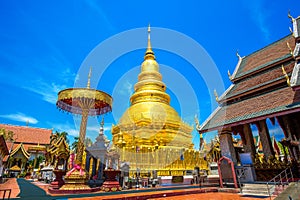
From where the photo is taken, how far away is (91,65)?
13.9m

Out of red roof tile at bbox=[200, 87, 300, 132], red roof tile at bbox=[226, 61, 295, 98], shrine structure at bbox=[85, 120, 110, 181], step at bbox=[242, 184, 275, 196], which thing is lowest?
step at bbox=[242, 184, 275, 196]

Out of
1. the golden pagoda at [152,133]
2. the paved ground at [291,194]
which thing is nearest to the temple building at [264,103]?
the paved ground at [291,194]

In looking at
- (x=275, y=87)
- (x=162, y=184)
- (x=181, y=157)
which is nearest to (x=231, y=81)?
(x=275, y=87)

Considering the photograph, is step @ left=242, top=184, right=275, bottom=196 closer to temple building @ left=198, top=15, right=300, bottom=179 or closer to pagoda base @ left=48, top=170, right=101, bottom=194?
temple building @ left=198, top=15, right=300, bottom=179

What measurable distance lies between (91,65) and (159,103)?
11530mm

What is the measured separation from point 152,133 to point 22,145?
20246mm

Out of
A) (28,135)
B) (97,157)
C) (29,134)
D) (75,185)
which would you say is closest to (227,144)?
(75,185)

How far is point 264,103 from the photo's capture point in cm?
950

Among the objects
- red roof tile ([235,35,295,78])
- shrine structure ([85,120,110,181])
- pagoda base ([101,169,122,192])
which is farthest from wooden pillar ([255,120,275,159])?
shrine structure ([85,120,110,181])

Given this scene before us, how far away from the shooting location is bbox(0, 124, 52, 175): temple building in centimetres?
2706

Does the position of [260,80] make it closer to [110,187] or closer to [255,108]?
[255,108]

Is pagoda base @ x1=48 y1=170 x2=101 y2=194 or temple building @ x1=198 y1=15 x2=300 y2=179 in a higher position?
temple building @ x1=198 y1=15 x2=300 y2=179

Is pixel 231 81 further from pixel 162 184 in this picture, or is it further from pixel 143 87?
pixel 143 87

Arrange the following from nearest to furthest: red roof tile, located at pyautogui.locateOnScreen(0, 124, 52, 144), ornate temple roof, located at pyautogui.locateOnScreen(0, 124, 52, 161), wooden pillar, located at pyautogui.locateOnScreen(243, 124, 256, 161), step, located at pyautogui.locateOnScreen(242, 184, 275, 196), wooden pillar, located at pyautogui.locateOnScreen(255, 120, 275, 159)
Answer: step, located at pyautogui.locateOnScreen(242, 184, 275, 196)
wooden pillar, located at pyautogui.locateOnScreen(255, 120, 275, 159)
wooden pillar, located at pyautogui.locateOnScreen(243, 124, 256, 161)
ornate temple roof, located at pyautogui.locateOnScreen(0, 124, 52, 161)
red roof tile, located at pyautogui.locateOnScreen(0, 124, 52, 144)
